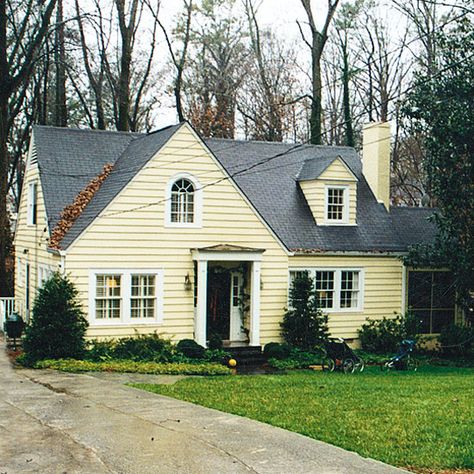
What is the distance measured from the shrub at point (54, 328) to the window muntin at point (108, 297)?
1123mm

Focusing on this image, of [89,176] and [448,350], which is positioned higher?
[89,176]

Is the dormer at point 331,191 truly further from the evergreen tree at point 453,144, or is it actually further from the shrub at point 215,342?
the shrub at point 215,342

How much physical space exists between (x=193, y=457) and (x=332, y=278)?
49.1ft

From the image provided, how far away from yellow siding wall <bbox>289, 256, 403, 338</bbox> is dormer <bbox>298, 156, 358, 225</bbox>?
4.87 feet

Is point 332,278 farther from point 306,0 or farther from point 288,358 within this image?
point 306,0

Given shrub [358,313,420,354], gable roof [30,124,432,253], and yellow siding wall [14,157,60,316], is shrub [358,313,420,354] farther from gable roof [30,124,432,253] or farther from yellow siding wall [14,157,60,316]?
yellow siding wall [14,157,60,316]

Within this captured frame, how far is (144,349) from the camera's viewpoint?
19.5 m

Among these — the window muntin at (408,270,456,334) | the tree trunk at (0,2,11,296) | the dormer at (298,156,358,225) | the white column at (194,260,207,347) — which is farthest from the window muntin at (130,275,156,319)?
the tree trunk at (0,2,11,296)

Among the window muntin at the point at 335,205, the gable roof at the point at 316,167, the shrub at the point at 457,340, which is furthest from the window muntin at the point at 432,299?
the gable roof at the point at 316,167

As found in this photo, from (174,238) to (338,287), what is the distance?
18.5 ft

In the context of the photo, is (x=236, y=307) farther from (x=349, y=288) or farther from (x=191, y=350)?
(x=349, y=288)

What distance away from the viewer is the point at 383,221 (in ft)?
83.0

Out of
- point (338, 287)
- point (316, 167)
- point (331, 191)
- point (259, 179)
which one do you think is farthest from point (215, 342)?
point (316, 167)

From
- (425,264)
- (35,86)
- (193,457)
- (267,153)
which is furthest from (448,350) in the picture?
(35,86)
